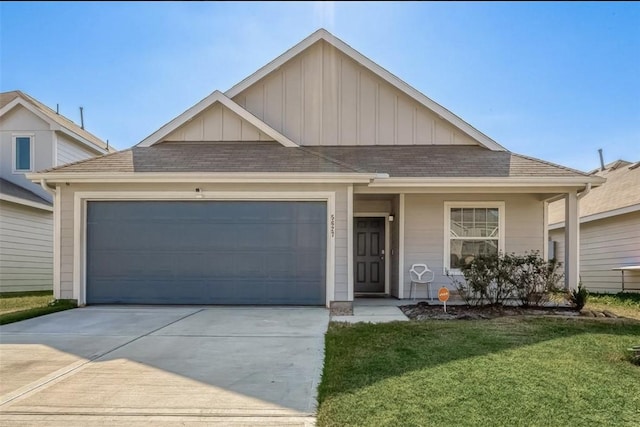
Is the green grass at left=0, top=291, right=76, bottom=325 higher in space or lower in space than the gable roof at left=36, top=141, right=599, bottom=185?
lower

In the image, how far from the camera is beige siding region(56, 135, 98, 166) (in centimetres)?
1529

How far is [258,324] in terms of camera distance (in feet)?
24.2

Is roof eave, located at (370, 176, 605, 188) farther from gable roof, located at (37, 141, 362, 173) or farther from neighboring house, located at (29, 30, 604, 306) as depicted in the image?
gable roof, located at (37, 141, 362, 173)

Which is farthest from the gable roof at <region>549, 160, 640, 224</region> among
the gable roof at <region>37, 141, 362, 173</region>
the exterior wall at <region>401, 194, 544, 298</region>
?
the gable roof at <region>37, 141, 362, 173</region>

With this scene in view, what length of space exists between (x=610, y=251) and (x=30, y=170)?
58.5 feet

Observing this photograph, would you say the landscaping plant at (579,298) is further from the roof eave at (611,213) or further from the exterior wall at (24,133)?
the exterior wall at (24,133)

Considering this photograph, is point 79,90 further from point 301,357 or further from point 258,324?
point 301,357

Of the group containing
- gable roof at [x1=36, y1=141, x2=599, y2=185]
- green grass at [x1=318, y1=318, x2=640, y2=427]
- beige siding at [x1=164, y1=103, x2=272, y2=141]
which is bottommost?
green grass at [x1=318, y1=318, x2=640, y2=427]

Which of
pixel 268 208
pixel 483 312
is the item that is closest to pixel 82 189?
pixel 268 208

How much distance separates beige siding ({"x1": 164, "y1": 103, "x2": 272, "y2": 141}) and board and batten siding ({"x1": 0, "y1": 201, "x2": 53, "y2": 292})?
5981 mm

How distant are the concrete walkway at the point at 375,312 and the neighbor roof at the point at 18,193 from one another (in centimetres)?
1011

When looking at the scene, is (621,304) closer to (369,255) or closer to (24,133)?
(369,255)

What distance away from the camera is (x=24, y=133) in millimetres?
15164

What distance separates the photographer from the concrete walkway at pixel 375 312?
302 inches
